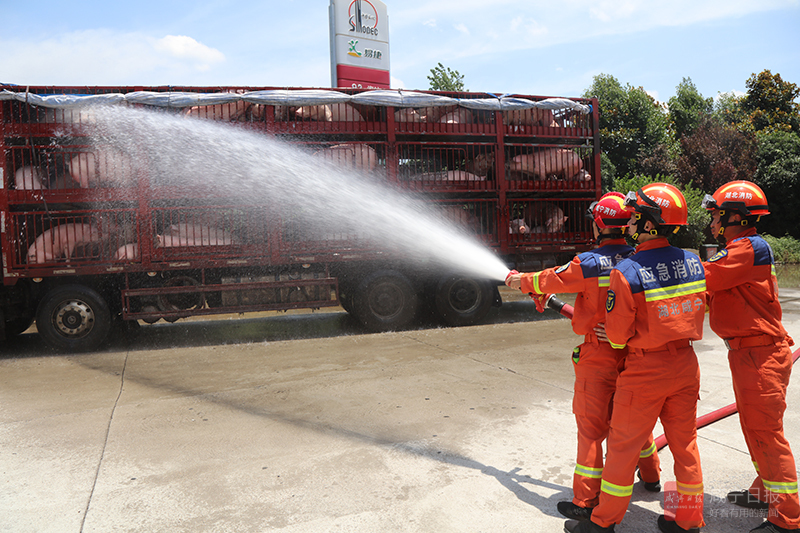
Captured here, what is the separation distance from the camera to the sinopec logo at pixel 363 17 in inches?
526

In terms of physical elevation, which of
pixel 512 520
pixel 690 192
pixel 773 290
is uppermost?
pixel 690 192

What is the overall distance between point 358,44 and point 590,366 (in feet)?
39.7

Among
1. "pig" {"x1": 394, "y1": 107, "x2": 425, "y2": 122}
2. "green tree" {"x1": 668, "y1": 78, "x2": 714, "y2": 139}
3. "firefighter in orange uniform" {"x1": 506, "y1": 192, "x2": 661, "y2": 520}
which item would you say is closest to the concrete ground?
"firefighter in orange uniform" {"x1": 506, "y1": 192, "x2": 661, "y2": 520}

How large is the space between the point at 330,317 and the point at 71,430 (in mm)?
6080

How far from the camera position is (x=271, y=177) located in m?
7.96

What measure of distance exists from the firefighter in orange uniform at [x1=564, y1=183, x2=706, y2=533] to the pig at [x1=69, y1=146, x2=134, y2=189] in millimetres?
6742

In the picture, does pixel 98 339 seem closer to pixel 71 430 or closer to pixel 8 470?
pixel 71 430

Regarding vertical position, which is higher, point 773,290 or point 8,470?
point 773,290

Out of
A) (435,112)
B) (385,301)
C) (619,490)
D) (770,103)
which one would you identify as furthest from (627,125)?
(619,490)

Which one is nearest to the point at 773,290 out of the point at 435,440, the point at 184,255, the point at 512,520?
the point at 512,520

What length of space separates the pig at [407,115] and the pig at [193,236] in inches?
118

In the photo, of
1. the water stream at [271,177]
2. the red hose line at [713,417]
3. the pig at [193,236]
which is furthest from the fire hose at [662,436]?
the pig at [193,236]

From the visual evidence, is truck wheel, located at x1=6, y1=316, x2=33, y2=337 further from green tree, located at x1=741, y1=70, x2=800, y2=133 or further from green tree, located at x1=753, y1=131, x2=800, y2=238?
green tree, located at x1=741, y1=70, x2=800, y2=133

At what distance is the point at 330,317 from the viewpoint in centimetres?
1032
